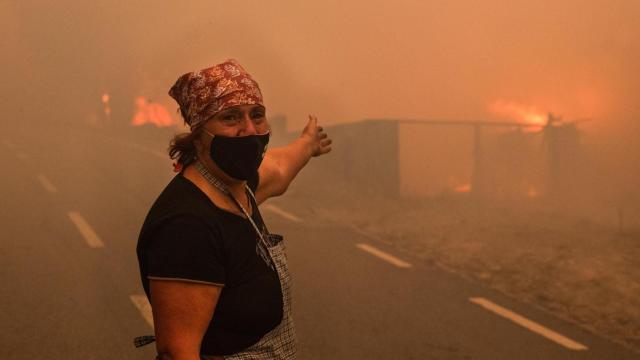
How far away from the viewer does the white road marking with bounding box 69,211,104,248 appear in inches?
411

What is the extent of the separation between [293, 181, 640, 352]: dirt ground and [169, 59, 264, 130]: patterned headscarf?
545cm

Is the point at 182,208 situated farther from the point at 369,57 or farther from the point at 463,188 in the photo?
the point at 369,57

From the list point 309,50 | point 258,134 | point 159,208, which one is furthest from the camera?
point 309,50

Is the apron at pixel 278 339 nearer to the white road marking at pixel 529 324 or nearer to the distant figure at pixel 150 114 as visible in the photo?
the white road marking at pixel 529 324

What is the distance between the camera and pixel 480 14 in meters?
40.7

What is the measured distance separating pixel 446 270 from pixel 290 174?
656 centimetres

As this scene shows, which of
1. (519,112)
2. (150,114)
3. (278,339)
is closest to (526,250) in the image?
(278,339)

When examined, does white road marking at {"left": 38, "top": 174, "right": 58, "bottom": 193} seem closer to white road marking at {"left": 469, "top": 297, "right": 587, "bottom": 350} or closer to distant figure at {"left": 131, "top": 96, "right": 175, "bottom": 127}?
white road marking at {"left": 469, "top": 297, "right": 587, "bottom": 350}

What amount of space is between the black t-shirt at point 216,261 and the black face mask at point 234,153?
0.11 metres

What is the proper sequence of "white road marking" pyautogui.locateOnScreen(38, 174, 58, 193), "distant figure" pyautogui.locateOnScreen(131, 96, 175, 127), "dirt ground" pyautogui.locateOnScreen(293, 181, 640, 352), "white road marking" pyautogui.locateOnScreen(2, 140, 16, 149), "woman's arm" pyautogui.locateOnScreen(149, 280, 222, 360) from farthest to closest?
"distant figure" pyautogui.locateOnScreen(131, 96, 175, 127)
"white road marking" pyautogui.locateOnScreen(2, 140, 16, 149)
"white road marking" pyautogui.locateOnScreen(38, 174, 58, 193)
"dirt ground" pyautogui.locateOnScreen(293, 181, 640, 352)
"woman's arm" pyautogui.locateOnScreen(149, 280, 222, 360)

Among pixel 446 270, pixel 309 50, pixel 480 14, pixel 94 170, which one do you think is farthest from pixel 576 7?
pixel 446 270

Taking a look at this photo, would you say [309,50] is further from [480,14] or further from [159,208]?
[159,208]

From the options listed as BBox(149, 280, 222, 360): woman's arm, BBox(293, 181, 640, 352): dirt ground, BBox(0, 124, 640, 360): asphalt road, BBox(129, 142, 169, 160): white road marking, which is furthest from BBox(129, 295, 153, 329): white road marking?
BBox(129, 142, 169, 160): white road marking

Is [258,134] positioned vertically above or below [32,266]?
above
